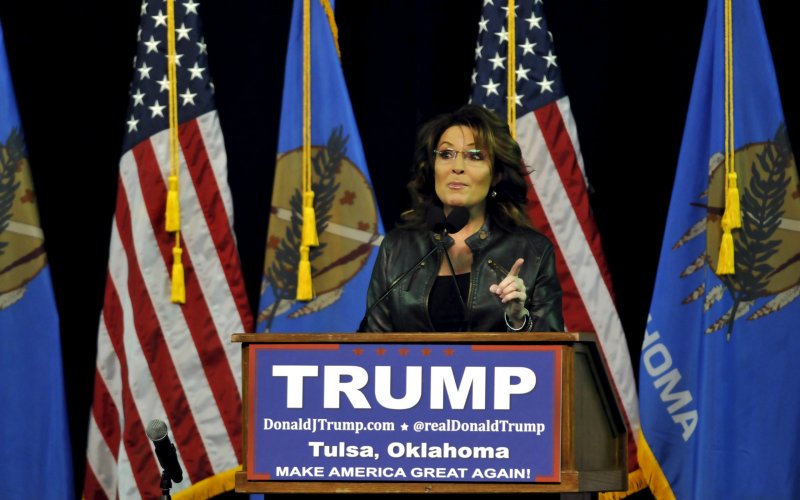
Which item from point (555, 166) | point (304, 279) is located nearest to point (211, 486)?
point (304, 279)

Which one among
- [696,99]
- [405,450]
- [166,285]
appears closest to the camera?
[405,450]

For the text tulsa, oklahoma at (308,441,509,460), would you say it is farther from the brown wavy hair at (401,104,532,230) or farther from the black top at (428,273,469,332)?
the brown wavy hair at (401,104,532,230)

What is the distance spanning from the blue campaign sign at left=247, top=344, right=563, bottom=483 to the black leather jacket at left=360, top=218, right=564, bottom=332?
1.73 feet

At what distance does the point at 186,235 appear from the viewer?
5637 millimetres

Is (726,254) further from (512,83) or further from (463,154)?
(463,154)

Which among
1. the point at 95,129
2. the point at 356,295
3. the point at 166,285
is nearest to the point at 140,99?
the point at 95,129

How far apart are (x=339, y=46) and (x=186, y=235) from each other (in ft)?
3.24

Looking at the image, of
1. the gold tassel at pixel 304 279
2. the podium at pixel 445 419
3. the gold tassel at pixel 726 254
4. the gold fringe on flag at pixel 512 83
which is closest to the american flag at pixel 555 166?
the gold fringe on flag at pixel 512 83

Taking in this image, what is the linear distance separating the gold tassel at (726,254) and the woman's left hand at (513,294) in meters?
1.77

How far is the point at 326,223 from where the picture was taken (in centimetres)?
555

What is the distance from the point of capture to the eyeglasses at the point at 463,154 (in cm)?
397

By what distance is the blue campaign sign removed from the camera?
317 cm

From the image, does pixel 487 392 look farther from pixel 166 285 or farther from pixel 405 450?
pixel 166 285

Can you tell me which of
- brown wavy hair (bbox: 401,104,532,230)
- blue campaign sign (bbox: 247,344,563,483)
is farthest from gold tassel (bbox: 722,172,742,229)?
blue campaign sign (bbox: 247,344,563,483)
